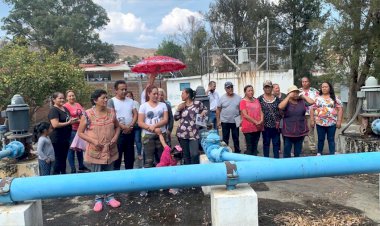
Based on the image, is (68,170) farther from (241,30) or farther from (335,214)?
(241,30)

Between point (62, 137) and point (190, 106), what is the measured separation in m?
2.23

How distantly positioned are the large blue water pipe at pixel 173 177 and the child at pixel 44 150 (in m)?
2.52

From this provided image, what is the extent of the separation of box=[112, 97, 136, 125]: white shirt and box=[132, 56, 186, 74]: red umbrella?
1.92 meters

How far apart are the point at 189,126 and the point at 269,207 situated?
1.58 metres

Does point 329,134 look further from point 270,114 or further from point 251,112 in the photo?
point 251,112

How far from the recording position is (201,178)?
2799 millimetres

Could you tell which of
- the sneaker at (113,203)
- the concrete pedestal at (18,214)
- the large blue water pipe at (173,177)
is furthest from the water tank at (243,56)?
the concrete pedestal at (18,214)

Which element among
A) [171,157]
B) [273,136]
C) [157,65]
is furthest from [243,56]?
[171,157]

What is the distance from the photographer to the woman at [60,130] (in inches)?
223

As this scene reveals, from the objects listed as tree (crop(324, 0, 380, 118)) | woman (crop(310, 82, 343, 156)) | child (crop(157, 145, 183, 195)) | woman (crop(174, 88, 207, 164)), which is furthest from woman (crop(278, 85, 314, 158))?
tree (crop(324, 0, 380, 118))

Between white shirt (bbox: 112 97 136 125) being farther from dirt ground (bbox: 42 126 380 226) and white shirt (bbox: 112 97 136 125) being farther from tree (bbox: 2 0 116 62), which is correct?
tree (bbox: 2 0 116 62)

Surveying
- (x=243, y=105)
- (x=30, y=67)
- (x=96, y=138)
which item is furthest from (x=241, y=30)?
(x=96, y=138)

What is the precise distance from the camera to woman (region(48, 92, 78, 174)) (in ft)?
18.6

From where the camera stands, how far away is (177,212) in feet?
13.4
